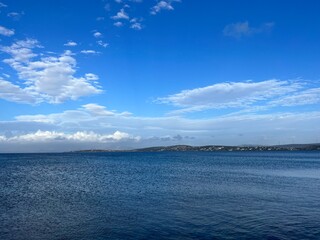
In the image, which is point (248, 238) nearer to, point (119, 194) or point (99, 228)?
point (99, 228)

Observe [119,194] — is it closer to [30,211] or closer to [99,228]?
[30,211]

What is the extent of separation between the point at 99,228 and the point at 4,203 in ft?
67.6

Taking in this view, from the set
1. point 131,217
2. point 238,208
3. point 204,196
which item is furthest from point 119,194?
point 238,208

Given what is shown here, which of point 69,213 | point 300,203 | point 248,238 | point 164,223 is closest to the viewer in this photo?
point 248,238

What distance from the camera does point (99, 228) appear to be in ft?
104

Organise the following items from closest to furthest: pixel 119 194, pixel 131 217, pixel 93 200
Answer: pixel 131 217 < pixel 93 200 < pixel 119 194

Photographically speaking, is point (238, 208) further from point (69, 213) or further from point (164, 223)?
point (69, 213)

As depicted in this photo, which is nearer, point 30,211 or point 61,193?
point 30,211

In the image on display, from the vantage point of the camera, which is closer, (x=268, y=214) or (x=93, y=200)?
(x=268, y=214)

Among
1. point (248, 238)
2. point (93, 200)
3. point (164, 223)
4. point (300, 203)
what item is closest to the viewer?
point (248, 238)

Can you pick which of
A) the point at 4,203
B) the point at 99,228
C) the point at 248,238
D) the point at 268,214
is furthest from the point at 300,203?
the point at 4,203

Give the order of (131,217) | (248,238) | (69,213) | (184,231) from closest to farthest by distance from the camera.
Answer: (248,238), (184,231), (131,217), (69,213)

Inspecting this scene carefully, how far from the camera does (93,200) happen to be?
157 ft

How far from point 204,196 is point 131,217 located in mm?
16496
